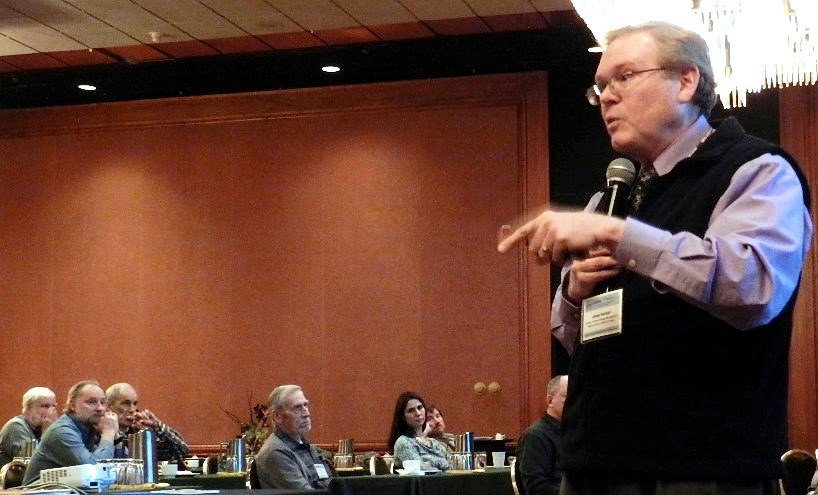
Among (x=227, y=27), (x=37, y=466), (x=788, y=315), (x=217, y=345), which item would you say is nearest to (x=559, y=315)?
(x=788, y=315)

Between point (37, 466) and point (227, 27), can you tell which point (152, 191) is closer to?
point (227, 27)

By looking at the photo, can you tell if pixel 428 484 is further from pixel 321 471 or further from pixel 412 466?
pixel 321 471

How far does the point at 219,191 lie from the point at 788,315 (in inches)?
359

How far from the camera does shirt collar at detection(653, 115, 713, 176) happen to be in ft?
5.61

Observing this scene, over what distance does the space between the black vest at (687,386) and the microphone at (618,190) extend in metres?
Result: 0.11

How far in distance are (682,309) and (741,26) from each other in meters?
4.28

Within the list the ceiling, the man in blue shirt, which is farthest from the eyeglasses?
the ceiling

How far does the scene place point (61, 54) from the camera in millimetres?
10055

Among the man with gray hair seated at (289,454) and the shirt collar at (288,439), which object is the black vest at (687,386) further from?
the shirt collar at (288,439)

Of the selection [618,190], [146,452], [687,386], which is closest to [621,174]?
[618,190]

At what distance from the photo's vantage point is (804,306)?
8.75 m

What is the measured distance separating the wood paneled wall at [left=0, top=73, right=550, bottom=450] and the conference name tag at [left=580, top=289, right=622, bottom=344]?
25.5 ft

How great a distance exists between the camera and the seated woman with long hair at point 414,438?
7055mm

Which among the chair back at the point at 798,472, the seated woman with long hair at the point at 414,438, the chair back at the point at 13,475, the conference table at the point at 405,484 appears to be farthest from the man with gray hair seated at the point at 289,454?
the chair back at the point at 798,472
